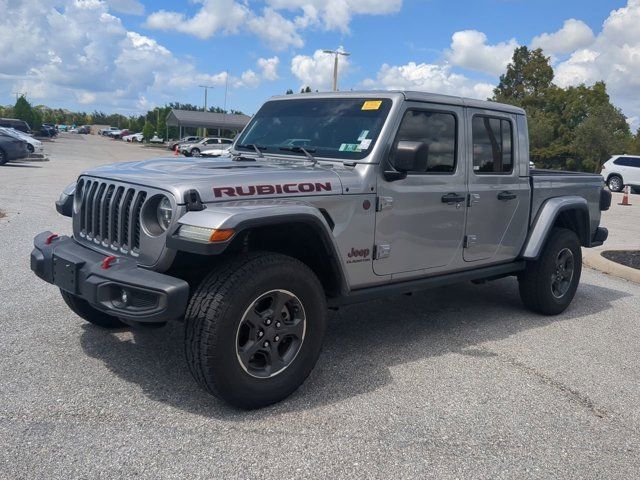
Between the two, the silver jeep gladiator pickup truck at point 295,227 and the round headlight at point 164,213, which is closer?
the silver jeep gladiator pickup truck at point 295,227

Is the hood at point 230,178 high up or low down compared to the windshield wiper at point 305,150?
down

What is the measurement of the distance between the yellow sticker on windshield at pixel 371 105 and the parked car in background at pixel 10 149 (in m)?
20.7

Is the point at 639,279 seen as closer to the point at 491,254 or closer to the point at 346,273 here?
the point at 491,254

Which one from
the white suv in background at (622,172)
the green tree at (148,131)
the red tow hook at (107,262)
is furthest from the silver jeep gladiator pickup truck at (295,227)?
the green tree at (148,131)

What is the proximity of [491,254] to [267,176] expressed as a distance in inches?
97.4

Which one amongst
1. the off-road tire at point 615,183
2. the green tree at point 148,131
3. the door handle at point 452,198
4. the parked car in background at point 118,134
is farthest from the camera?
the parked car in background at point 118,134

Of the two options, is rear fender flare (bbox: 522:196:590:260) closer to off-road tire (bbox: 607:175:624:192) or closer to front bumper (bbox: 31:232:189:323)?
front bumper (bbox: 31:232:189:323)

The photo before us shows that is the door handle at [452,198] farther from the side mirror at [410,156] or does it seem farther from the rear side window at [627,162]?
the rear side window at [627,162]

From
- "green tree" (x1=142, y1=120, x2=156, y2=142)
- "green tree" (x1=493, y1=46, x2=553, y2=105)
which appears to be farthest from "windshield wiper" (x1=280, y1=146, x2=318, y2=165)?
"green tree" (x1=142, y1=120, x2=156, y2=142)

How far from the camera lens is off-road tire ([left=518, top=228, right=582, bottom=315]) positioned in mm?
5758

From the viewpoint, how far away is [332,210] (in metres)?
3.91

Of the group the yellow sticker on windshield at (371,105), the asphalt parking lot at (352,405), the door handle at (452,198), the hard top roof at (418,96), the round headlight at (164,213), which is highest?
the hard top roof at (418,96)

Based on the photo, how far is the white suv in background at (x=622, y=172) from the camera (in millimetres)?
26359

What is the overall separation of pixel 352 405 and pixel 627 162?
2695cm
